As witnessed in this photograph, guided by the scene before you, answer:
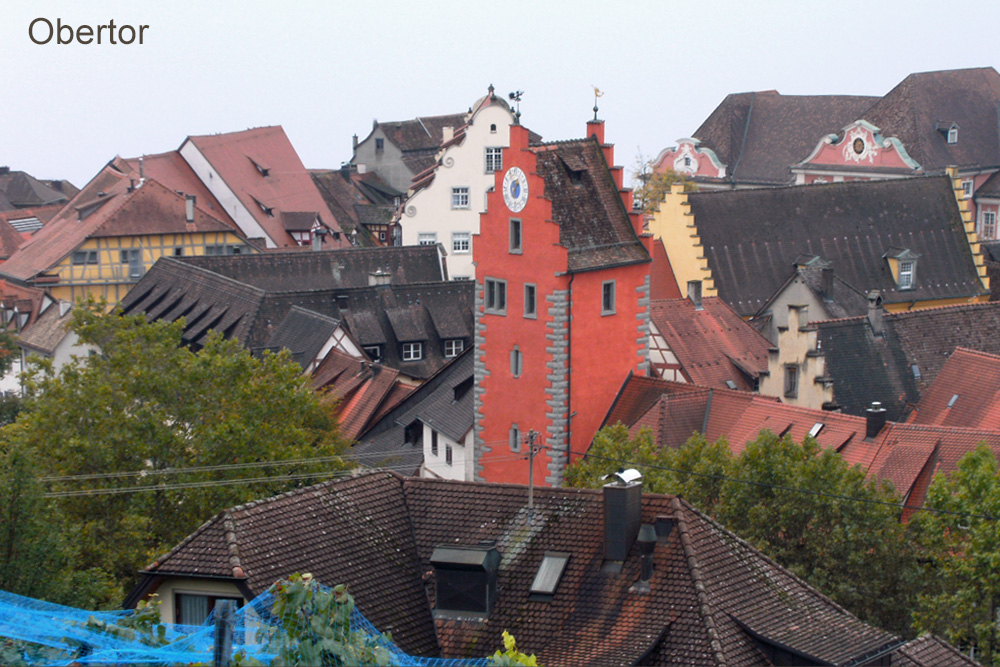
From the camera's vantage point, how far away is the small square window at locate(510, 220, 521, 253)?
5006 centimetres

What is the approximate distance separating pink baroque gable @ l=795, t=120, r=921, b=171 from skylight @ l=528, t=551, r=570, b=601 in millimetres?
78267

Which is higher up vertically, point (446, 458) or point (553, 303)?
point (553, 303)

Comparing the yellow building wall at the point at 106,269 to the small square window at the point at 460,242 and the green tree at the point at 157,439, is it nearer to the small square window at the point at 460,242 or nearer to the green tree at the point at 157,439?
the small square window at the point at 460,242

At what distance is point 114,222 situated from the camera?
295 ft

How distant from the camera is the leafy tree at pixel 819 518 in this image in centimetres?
3588

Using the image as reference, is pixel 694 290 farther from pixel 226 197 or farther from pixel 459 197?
pixel 226 197

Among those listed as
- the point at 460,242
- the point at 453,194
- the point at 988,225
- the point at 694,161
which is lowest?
the point at 460,242

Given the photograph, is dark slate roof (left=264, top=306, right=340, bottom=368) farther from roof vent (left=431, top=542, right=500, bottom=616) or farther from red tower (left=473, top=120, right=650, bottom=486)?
roof vent (left=431, top=542, right=500, bottom=616)

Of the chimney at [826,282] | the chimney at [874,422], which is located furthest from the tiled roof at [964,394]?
the chimney at [826,282]

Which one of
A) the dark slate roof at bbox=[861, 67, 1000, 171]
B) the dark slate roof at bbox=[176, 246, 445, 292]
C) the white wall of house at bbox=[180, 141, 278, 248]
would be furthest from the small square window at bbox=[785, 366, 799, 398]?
the dark slate roof at bbox=[861, 67, 1000, 171]

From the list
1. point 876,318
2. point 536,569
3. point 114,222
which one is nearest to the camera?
point 536,569

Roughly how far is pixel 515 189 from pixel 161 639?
107ft

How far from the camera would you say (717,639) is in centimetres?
2503

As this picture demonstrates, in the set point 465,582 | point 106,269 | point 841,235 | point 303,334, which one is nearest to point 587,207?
point 303,334
